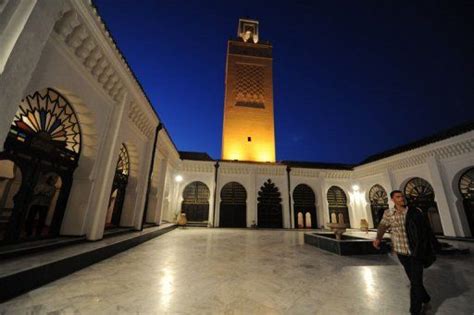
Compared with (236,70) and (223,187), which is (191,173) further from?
(236,70)

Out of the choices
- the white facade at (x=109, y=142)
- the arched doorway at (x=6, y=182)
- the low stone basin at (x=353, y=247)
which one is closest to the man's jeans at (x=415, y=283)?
the low stone basin at (x=353, y=247)

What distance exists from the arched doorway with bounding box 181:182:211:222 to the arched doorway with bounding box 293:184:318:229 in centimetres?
715

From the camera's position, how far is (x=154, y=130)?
30.2 ft

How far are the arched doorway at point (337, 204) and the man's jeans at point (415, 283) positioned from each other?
1464cm

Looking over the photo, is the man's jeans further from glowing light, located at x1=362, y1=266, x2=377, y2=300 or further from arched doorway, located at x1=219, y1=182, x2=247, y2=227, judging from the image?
arched doorway, located at x1=219, y1=182, x2=247, y2=227

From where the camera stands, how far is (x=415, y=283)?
2.36 meters

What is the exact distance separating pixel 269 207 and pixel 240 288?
12.7m

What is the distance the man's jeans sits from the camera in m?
2.28

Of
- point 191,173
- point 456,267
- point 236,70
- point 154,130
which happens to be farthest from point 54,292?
point 236,70

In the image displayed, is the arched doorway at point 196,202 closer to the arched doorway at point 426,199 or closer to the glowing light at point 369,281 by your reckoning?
the glowing light at point 369,281

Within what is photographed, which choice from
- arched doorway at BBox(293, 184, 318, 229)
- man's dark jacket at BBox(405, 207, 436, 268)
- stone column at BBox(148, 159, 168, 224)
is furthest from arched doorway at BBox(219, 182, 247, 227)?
man's dark jacket at BBox(405, 207, 436, 268)

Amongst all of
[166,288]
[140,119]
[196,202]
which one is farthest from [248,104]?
[166,288]

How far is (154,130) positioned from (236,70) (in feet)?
50.0

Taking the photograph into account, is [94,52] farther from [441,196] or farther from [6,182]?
[441,196]
